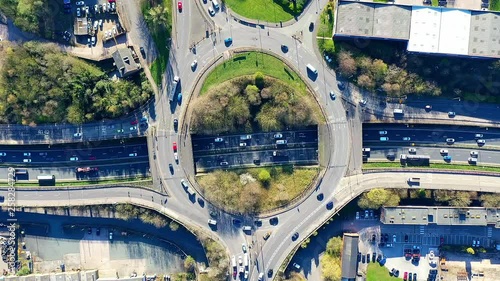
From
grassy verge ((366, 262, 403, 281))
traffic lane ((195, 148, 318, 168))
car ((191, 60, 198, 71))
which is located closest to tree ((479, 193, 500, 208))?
grassy verge ((366, 262, 403, 281))

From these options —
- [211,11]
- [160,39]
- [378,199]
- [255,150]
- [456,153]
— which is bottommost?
[378,199]

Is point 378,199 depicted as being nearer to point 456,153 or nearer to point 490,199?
point 456,153

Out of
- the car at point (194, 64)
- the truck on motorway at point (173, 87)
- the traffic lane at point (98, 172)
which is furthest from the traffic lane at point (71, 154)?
the car at point (194, 64)

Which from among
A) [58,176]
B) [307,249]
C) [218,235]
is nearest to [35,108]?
[58,176]

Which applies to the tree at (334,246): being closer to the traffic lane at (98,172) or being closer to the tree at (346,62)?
the tree at (346,62)

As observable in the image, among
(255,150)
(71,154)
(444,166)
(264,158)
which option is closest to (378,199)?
(444,166)
